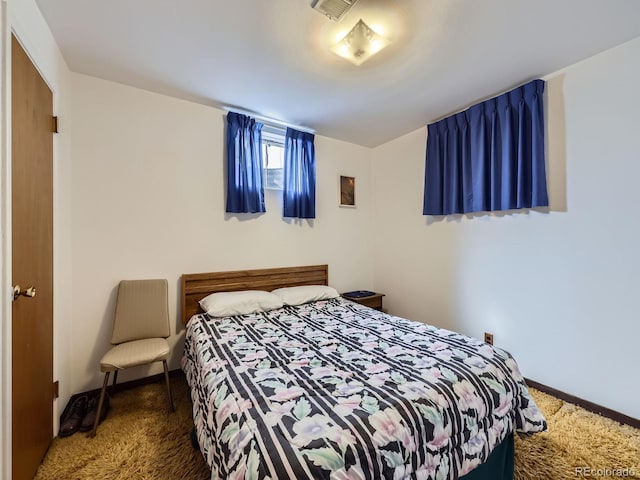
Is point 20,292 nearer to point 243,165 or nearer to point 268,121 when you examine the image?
point 243,165

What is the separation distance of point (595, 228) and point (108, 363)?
11.6 ft

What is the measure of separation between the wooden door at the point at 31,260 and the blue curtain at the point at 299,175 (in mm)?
1914

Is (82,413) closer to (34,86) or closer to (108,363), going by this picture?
(108,363)

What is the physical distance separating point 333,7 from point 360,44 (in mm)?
332

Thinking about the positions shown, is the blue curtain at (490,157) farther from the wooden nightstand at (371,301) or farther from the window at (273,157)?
the window at (273,157)

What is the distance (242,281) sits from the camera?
9.38ft

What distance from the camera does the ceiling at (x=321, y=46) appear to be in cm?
157

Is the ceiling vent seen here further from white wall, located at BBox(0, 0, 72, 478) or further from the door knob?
the door knob

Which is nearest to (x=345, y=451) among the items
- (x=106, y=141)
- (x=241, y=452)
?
(x=241, y=452)

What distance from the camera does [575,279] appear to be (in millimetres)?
2102

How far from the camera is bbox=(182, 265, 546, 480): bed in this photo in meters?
0.94

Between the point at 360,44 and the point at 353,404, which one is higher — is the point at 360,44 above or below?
above

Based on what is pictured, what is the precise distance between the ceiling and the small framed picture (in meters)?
1.12

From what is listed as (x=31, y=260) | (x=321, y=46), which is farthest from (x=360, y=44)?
(x=31, y=260)
